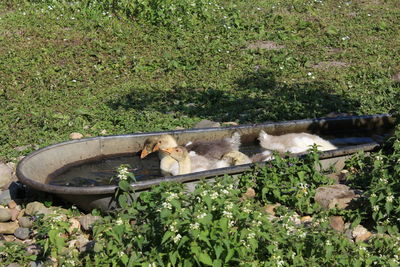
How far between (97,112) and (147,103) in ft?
2.79

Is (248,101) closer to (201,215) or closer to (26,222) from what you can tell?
(26,222)

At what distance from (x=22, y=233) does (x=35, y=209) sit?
11.3 inches

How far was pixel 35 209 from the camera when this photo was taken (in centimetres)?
667

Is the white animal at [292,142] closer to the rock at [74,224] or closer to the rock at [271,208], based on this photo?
the rock at [271,208]

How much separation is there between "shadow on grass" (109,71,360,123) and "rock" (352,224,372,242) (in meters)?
3.63

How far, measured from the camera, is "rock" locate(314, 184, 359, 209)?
21.5 ft

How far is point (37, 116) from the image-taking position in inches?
378

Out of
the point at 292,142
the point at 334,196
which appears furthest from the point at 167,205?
the point at 292,142

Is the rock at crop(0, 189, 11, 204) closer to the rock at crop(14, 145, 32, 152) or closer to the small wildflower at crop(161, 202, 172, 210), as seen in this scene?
the rock at crop(14, 145, 32, 152)

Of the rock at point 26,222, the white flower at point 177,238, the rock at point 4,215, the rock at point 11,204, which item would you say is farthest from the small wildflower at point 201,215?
the rock at point 11,204

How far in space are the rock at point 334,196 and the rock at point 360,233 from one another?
367 mm

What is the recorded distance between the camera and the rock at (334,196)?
6.57 meters

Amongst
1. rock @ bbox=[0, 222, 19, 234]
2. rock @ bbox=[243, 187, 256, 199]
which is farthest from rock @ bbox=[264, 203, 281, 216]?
rock @ bbox=[0, 222, 19, 234]

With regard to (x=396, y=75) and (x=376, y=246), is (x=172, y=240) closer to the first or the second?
(x=376, y=246)
